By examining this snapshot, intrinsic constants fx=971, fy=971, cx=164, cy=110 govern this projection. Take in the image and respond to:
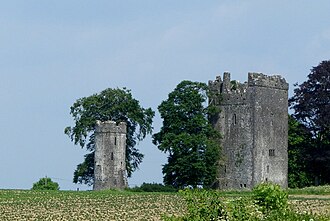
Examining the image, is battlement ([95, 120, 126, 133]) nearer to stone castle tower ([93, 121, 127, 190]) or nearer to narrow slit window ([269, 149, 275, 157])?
stone castle tower ([93, 121, 127, 190])

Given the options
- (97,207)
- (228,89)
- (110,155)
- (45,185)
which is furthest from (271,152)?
(97,207)

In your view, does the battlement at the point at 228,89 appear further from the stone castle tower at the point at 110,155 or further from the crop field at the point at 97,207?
the crop field at the point at 97,207

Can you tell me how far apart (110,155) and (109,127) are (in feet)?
6.27

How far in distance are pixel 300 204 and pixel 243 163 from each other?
21564 mm

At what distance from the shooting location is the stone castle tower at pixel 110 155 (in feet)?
217

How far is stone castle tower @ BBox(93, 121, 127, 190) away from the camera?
66125mm

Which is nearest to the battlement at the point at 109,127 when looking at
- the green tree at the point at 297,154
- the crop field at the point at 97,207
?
the crop field at the point at 97,207

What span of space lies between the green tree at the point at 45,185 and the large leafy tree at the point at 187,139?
11.5 meters

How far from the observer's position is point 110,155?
66.2 m

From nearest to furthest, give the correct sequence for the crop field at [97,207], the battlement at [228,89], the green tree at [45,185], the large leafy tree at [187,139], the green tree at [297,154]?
1. the crop field at [97,207]
2. the large leafy tree at [187,139]
3. the battlement at [228,89]
4. the green tree at [297,154]
5. the green tree at [45,185]

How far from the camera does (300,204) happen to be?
149ft

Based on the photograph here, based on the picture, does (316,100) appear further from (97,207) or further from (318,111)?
(97,207)

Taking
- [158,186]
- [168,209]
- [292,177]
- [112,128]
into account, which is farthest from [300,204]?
[292,177]

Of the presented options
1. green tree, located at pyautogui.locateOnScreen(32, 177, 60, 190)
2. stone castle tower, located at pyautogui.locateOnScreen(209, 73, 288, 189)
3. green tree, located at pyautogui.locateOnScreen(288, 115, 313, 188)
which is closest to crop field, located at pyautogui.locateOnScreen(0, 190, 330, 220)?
stone castle tower, located at pyautogui.locateOnScreen(209, 73, 288, 189)
